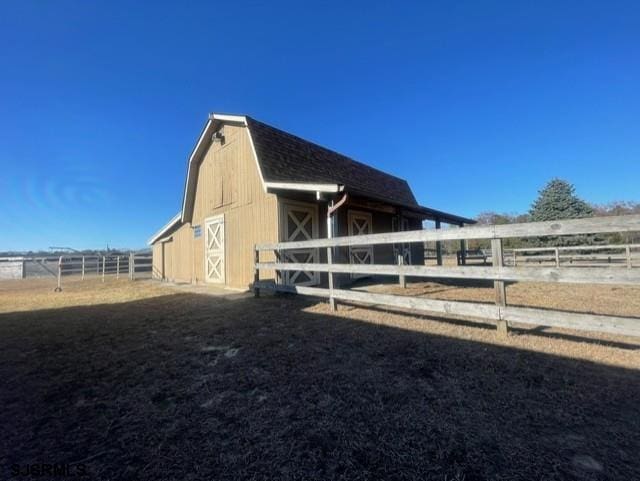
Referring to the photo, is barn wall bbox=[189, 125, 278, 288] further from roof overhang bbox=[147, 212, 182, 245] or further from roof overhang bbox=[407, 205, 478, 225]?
roof overhang bbox=[407, 205, 478, 225]

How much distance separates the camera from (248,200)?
9.20 metres

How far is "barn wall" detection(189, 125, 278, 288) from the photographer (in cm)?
871

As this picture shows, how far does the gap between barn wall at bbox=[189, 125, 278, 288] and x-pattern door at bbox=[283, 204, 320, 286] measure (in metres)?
0.49

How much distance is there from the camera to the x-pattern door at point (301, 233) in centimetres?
833

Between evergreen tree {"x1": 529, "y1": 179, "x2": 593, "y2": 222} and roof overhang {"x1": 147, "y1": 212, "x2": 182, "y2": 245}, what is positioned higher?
evergreen tree {"x1": 529, "y1": 179, "x2": 593, "y2": 222}

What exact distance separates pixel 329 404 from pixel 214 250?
31.1 ft

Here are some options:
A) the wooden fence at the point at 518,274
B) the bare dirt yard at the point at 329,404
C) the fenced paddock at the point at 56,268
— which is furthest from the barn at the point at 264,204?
the fenced paddock at the point at 56,268

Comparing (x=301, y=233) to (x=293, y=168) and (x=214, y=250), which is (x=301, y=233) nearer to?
(x=293, y=168)

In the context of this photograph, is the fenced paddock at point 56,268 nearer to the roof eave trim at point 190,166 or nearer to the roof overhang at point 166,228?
the roof overhang at point 166,228

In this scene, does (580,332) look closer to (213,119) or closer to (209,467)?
(209,467)

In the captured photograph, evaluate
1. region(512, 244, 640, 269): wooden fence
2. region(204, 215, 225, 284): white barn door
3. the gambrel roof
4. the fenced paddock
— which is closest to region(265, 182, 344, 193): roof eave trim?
the gambrel roof

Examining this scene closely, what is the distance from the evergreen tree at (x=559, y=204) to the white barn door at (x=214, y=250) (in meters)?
23.4

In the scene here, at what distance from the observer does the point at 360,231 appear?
35.2ft

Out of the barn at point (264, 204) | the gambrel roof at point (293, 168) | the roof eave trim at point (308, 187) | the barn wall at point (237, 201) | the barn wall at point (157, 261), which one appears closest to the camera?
the roof eave trim at point (308, 187)
